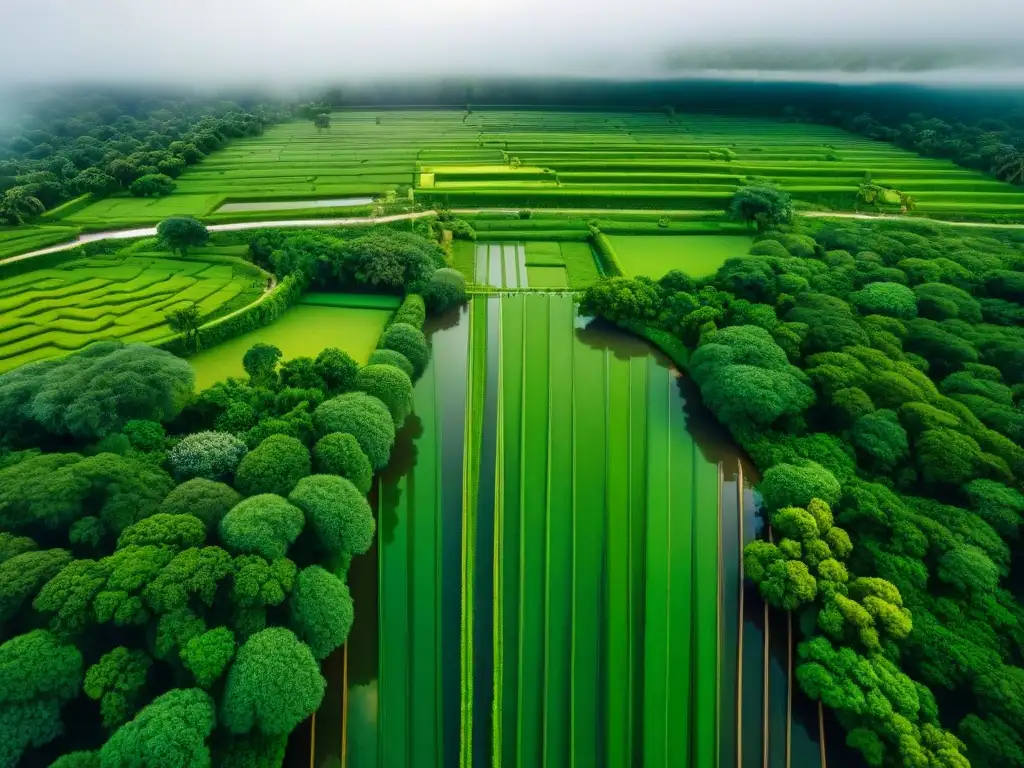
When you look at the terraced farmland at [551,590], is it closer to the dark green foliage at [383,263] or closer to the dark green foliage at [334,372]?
the dark green foliage at [334,372]

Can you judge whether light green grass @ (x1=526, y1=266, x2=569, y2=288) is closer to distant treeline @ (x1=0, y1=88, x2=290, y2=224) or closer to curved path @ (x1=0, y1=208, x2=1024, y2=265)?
curved path @ (x1=0, y1=208, x2=1024, y2=265)

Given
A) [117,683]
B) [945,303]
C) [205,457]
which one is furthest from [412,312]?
[945,303]

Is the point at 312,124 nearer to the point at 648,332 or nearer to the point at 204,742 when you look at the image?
the point at 648,332

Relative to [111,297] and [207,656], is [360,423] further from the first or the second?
[111,297]

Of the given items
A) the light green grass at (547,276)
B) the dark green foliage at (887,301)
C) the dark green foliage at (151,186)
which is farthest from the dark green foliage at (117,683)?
the dark green foliage at (151,186)

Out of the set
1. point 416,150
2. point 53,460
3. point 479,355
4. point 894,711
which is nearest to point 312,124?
point 416,150

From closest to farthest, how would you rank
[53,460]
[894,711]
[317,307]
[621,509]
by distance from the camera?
[894,711] → [53,460] → [621,509] → [317,307]

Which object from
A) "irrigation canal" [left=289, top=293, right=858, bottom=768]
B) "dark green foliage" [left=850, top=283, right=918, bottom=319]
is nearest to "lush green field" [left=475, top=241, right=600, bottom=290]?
"irrigation canal" [left=289, top=293, right=858, bottom=768]
